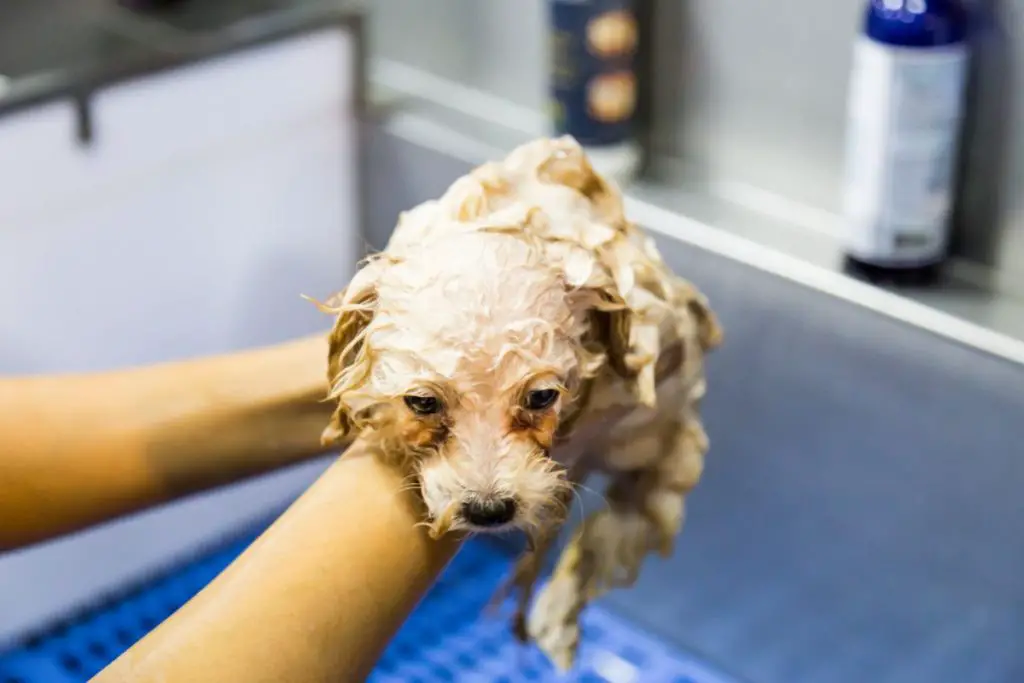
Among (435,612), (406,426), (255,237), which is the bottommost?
(435,612)

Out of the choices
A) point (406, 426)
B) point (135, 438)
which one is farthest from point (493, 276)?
point (135, 438)

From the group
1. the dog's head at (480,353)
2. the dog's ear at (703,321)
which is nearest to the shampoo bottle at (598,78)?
the dog's ear at (703,321)

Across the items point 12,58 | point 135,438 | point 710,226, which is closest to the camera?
point 135,438

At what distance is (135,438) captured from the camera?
0.60m

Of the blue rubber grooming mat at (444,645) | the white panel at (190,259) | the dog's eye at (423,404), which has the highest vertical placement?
the dog's eye at (423,404)

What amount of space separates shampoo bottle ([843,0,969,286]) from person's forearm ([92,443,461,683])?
1.24ft

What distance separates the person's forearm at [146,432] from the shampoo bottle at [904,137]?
35 cm

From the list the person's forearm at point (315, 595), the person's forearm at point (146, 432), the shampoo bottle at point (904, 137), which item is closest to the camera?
the person's forearm at point (315, 595)

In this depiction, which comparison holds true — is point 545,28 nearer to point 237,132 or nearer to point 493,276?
point 237,132

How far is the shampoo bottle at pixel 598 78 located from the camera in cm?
88

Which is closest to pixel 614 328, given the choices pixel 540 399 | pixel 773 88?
pixel 540 399

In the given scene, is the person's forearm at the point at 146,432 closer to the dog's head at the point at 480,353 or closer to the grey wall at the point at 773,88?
the dog's head at the point at 480,353

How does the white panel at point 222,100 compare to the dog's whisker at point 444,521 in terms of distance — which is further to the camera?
the white panel at point 222,100

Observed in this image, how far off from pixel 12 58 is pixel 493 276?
2.10 ft
